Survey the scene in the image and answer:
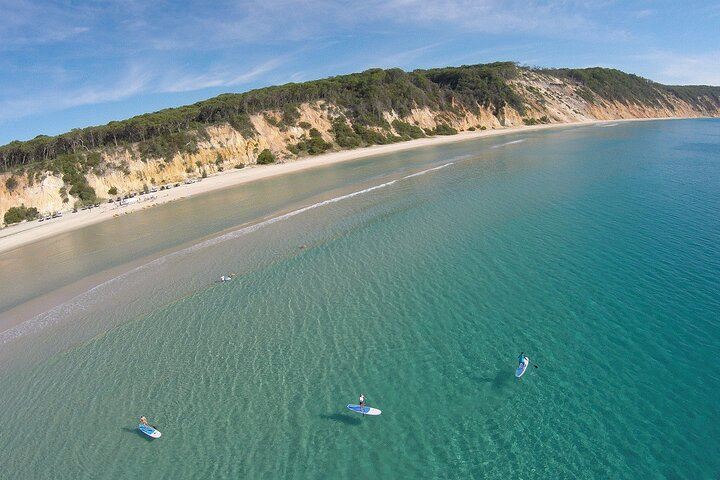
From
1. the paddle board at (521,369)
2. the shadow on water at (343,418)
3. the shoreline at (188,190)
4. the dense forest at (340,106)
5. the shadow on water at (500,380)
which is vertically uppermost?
the dense forest at (340,106)

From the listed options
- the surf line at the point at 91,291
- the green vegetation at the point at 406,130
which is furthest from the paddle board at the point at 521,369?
the green vegetation at the point at 406,130

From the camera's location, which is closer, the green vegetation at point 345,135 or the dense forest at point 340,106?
the dense forest at point 340,106

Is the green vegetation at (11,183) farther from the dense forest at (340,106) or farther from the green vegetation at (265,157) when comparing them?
the green vegetation at (265,157)

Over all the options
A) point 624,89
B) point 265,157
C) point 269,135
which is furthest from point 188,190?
point 624,89

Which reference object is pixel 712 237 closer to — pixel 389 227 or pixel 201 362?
pixel 389 227

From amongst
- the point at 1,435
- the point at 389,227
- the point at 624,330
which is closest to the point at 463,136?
the point at 389,227

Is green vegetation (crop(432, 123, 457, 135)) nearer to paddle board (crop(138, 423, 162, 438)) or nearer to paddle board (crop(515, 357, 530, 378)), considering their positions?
paddle board (crop(515, 357, 530, 378))
